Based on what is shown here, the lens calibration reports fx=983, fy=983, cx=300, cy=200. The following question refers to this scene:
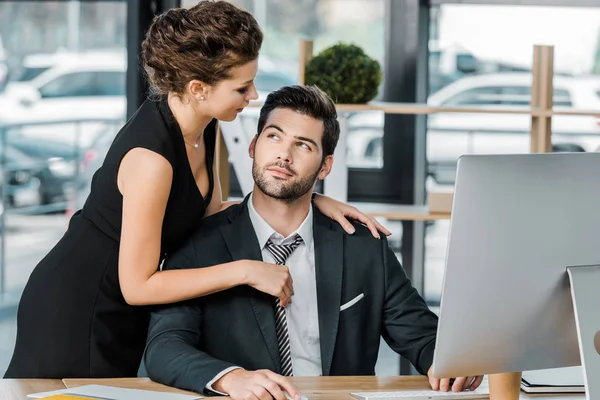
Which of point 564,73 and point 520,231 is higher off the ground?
point 564,73

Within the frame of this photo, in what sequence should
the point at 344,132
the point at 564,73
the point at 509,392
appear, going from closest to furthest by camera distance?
the point at 509,392, the point at 344,132, the point at 564,73

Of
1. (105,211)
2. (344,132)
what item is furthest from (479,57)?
(105,211)

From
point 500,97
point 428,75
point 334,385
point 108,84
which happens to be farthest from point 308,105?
point 108,84

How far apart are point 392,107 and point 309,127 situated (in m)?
1.17

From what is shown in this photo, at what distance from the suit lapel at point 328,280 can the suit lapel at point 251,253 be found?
0.11m

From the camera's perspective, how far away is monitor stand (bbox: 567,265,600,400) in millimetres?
1556

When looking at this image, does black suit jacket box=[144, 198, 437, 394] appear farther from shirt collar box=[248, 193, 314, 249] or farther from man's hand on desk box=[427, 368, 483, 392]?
man's hand on desk box=[427, 368, 483, 392]

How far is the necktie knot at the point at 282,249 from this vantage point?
7.22 feet

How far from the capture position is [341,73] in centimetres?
336

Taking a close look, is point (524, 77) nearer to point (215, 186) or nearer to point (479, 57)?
point (479, 57)

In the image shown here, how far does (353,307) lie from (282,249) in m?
0.20

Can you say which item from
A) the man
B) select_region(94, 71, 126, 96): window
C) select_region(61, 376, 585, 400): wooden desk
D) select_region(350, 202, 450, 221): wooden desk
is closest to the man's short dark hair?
the man

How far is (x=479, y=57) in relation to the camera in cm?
394

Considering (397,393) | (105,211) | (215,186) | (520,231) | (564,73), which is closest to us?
(520,231)
